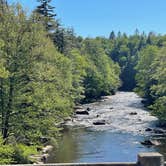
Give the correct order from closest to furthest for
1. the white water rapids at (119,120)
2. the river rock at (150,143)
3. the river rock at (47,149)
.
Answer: the river rock at (47,149) → the river rock at (150,143) → the white water rapids at (119,120)

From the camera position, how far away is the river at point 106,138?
97.6ft

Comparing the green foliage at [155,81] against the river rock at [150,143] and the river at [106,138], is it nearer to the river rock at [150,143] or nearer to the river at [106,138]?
the river at [106,138]

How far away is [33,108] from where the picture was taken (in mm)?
25375

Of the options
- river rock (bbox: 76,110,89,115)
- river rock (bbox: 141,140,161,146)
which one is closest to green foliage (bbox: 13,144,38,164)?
river rock (bbox: 141,140,161,146)

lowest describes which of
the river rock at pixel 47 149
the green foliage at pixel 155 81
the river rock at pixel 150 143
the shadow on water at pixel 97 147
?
the shadow on water at pixel 97 147

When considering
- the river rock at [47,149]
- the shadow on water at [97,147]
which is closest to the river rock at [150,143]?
the shadow on water at [97,147]

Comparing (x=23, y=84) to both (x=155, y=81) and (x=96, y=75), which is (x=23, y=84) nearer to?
(x=155, y=81)

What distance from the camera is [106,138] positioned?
37656mm

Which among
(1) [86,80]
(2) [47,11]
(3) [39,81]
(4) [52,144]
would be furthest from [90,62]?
(3) [39,81]

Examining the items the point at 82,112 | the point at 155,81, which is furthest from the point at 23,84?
the point at 155,81

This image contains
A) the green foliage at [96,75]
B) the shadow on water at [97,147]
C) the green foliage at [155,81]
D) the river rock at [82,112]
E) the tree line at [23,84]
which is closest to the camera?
the tree line at [23,84]

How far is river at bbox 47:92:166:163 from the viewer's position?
29745mm

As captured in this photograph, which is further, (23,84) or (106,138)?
(106,138)

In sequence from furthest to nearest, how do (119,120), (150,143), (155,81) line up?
1. (155,81)
2. (119,120)
3. (150,143)
